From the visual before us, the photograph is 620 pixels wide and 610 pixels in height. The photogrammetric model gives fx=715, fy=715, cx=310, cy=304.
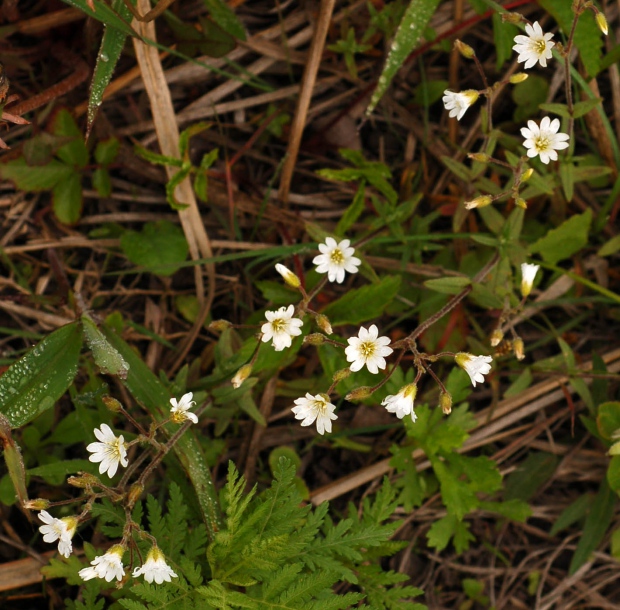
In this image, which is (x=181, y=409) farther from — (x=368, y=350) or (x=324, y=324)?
(x=368, y=350)

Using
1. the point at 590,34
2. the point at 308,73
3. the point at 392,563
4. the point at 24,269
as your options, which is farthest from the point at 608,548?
the point at 24,269

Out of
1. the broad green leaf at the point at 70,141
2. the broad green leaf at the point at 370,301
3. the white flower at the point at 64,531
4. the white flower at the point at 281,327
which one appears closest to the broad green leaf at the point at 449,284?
the broad green leaf at the point at 370,301

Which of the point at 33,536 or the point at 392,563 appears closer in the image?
the point at 33,536

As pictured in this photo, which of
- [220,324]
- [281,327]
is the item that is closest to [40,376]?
[220,324]

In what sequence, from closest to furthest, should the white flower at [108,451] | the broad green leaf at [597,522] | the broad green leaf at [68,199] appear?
the white flower at [108,451]
the broad green leaf at [68,199]
the broad green leaf at [597,522]

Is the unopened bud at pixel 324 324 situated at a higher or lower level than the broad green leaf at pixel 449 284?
higher

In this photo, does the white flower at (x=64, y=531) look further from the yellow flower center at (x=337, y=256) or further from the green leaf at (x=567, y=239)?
the green leaf at (x=567, y=239)

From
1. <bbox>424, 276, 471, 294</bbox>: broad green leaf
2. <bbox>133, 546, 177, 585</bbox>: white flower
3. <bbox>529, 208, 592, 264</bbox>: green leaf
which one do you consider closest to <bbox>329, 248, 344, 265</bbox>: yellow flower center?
<bbox>424, 276, 471, 294</bbox>: broad green leaf

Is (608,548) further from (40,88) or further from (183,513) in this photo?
(40,88)
